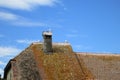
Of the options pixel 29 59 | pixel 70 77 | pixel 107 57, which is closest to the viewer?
pixel 70 77

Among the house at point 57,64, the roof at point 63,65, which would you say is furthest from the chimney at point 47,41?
the roof at point 63,65

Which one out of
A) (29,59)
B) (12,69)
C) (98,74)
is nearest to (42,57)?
(29,59)

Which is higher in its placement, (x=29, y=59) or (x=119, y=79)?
(x=29, y=59)

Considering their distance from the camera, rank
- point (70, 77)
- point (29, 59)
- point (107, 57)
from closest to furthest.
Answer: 1. point (70, 77)
2. point (29, 59)
3. point (107, 57)

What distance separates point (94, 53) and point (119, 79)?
625cm

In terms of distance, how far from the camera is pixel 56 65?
40625 mm

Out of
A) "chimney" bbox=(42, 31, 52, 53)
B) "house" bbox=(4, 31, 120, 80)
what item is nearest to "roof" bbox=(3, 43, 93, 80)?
"house" bbox=(4, 31, 120, 80)

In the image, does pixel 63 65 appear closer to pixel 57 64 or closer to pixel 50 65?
pixel 57 64

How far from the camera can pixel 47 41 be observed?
4347cm

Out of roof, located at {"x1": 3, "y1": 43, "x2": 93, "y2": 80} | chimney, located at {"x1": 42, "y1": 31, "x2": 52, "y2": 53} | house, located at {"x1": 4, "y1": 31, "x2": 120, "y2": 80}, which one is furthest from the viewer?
chimney, located at {"x1": 42, "y1": 31, "x2": 52, "y2": 53}

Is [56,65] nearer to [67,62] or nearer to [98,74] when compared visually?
[67,62]

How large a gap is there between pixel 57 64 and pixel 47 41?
4.00m

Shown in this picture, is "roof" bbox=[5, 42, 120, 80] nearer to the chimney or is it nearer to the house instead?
the house

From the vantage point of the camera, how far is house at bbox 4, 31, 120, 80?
39.4 metres
